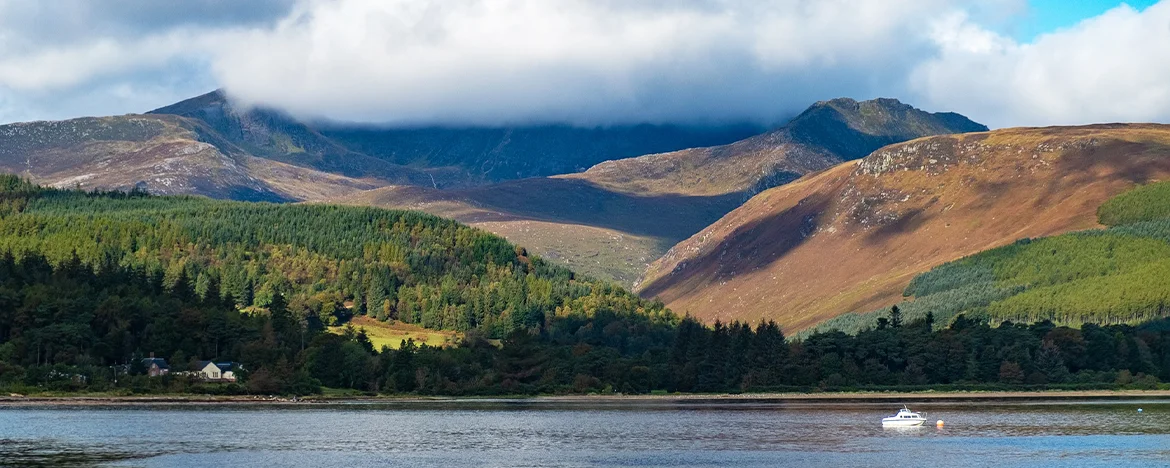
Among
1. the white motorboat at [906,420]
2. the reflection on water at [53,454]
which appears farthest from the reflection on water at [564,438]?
the white motorboat at [906,420]

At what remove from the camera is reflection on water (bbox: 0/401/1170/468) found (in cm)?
11844

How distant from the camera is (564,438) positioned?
144m

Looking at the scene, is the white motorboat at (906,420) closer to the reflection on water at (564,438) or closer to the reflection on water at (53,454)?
the reflection on water at (564,438)

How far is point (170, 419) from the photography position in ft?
545

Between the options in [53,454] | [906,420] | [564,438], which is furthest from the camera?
[906,420]

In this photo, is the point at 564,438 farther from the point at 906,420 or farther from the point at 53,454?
the point at 53,454

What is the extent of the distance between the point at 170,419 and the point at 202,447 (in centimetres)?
4109

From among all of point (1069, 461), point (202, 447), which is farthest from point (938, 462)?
point (202, 447)

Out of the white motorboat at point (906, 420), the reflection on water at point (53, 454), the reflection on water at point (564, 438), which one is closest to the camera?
the reflection on water at point (53, 454)

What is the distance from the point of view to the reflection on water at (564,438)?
118 meters

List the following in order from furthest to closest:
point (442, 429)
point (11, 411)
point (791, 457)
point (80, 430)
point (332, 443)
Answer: point (11, 411) < point (442, 429) < point (80, 430) < point (332, 443) < point (791, 457)

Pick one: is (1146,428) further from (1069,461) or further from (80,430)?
(80,430)

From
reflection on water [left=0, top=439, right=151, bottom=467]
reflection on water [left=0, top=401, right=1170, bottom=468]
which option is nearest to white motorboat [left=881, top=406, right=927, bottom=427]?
reflection on water [left=0, top=401, right=1170, bottom=468]

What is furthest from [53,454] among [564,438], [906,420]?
[906,420]
